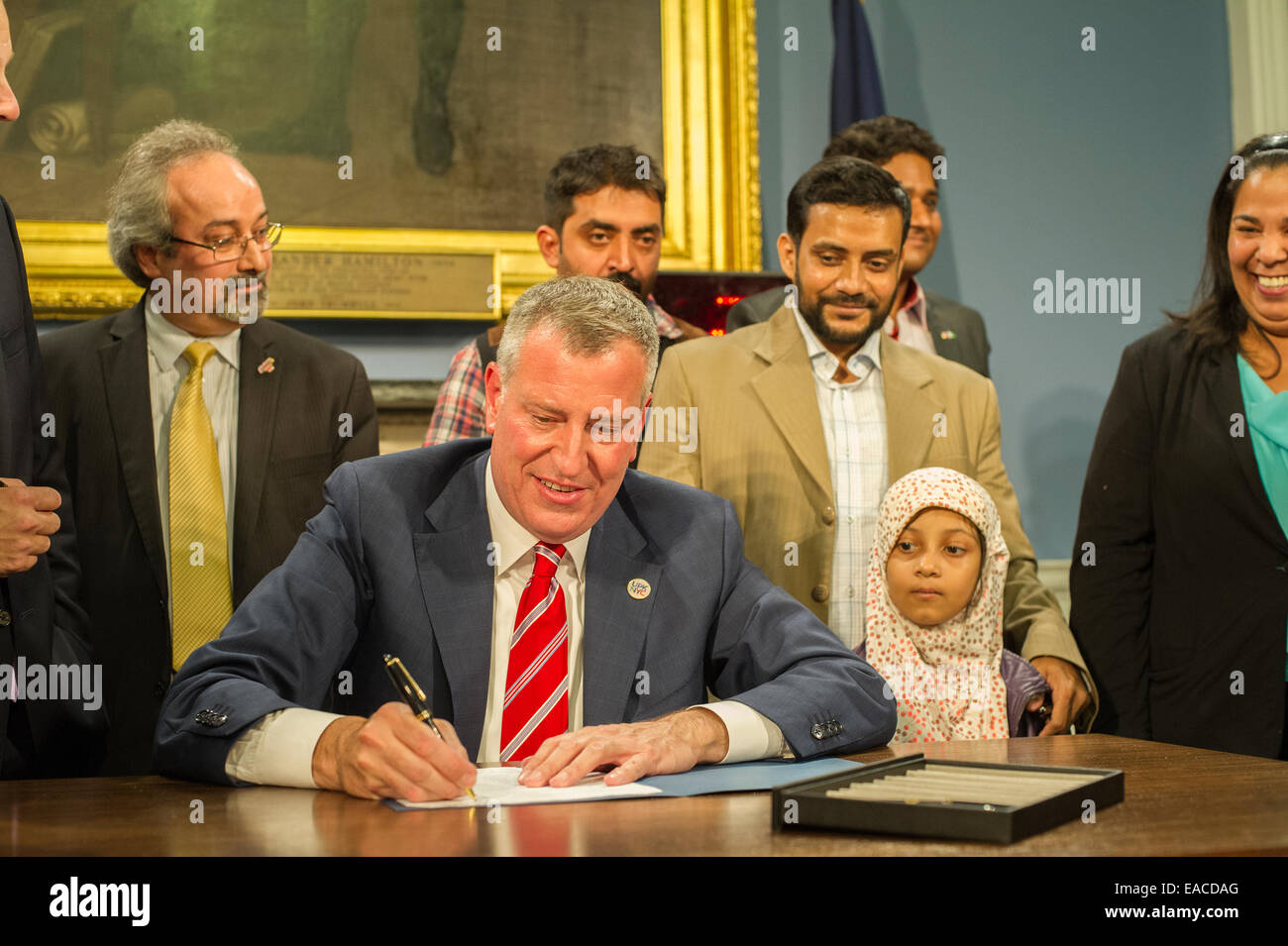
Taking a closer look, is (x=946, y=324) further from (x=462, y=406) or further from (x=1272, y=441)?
(x=462, y=406)

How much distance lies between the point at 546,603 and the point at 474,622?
0.14 meters

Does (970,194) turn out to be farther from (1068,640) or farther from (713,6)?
(1068,640)

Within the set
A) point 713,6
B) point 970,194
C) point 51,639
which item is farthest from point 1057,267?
point 51,639

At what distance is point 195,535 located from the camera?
334 centimetres

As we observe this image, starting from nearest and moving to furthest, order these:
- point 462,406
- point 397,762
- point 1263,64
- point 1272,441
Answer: point 397,762
point 1272,441
point 462,406
point 1263,64

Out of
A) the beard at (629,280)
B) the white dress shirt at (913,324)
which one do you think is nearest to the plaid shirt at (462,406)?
the beard at (629,280)

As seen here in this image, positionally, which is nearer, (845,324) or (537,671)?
(537,671)

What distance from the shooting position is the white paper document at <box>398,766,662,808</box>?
5.96ft

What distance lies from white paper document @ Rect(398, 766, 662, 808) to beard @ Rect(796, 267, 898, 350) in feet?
6.31

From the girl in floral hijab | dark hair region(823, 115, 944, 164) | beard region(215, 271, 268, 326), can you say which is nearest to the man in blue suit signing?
the girl in floral hijab

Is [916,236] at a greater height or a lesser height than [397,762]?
greater

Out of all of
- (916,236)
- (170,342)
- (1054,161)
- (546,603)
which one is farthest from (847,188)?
(1054,161)

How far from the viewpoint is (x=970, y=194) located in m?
5.75

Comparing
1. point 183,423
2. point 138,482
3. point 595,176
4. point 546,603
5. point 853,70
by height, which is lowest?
point 546,603
